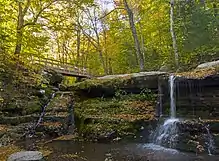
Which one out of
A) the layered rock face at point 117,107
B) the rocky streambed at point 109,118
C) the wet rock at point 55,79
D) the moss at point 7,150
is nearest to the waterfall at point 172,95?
the rocky streambed at point 109,118

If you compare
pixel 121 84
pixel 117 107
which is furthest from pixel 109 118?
pixel 121 84

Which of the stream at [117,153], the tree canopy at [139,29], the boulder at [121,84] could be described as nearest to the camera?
the stream at [117,153]

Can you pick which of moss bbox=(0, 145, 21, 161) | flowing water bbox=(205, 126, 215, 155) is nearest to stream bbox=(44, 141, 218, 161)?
flowing water bbox=(205, 126, 215, 155)

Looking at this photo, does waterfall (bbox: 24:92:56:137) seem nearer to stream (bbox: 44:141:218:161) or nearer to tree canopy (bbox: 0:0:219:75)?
stream (bbox: 44:141:218:161)

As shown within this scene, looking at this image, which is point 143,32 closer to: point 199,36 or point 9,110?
point 199,36

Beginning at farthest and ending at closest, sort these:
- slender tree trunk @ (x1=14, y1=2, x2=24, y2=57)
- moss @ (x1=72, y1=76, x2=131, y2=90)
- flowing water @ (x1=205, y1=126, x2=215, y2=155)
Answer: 1. moss @ (x1=72, y1=76, x2=131, y2=90)
2. slender tree trunk @ (x1=14, y1=2, x2=24, y2=57)
3. flowing water @ (x1=205, y1=126, x2=215, y2=155)

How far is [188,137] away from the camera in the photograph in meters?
8.00

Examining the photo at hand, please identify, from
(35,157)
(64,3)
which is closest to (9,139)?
(35,157)

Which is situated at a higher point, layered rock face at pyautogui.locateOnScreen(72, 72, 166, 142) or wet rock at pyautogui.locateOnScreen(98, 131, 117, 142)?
layered rock face at pyautogui.locateOnScreen(72, 72, 166, 142)

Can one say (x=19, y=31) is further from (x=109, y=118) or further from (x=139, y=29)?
(x=139, y=29)

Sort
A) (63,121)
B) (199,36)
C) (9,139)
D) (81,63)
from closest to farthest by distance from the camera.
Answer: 1. (9,139)
2. (63,121)
3. (199,36)
4. (81,63)

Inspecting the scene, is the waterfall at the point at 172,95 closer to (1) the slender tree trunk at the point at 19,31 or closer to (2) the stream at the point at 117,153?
(2) the stream at the point at 117,153

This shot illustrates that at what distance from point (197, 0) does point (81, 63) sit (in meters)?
17.5

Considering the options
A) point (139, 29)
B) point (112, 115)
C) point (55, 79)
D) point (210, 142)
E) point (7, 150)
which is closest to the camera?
point (210, 142)
